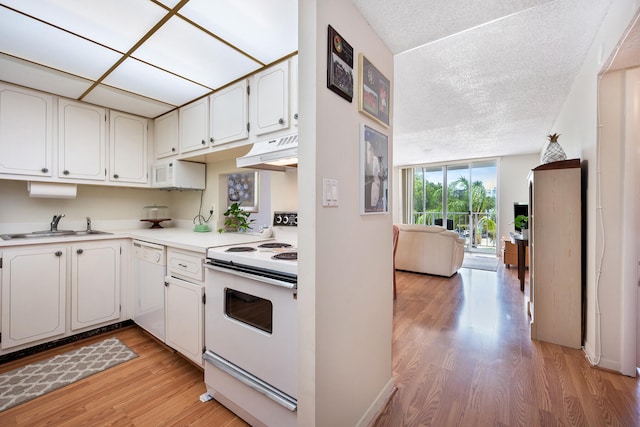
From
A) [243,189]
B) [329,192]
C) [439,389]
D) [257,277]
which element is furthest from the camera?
[243,189]

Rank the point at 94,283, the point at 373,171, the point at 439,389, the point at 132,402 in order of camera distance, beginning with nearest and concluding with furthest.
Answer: the point at 373,171
the point at 132,402
the point at 439,389
the point at 94,283

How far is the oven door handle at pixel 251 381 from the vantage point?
47.7 inches

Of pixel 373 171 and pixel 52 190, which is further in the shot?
pixel 52 190

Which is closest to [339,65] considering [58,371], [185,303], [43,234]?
[185,303]

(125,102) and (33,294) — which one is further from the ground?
(125,102)

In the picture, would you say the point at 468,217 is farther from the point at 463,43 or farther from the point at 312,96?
the point at 312,96

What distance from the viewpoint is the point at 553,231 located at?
89.4 inches

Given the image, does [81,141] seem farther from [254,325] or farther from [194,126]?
[254,325]

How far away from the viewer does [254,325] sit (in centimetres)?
140

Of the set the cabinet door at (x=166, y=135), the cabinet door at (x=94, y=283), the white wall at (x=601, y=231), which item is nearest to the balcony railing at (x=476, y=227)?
the white wall at (x=601, y=231)

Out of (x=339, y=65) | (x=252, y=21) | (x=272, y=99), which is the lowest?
(x=339, y=65)

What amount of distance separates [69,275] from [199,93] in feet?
6.22

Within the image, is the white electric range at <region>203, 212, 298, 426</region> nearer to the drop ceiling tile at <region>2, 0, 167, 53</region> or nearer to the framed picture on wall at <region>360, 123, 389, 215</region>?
the framed picture on wall at <region>360, 123, 389, 215</region>

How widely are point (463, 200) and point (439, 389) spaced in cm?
624
